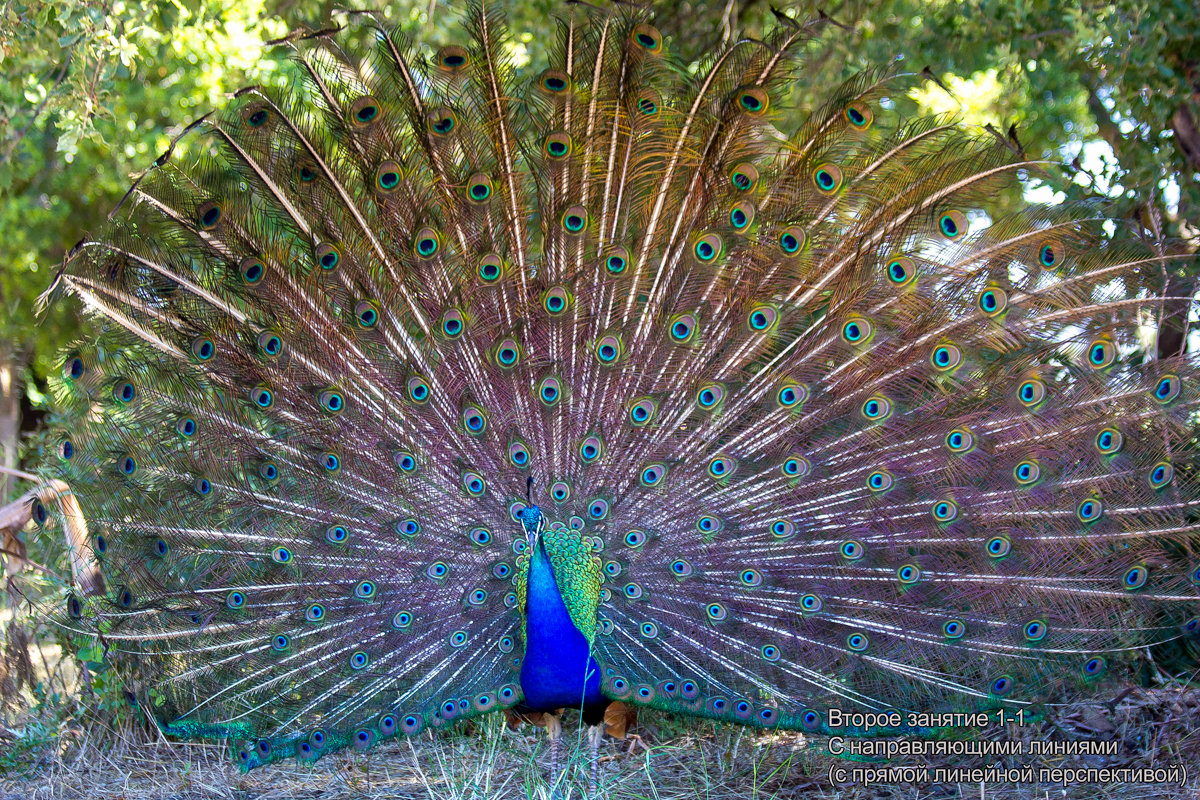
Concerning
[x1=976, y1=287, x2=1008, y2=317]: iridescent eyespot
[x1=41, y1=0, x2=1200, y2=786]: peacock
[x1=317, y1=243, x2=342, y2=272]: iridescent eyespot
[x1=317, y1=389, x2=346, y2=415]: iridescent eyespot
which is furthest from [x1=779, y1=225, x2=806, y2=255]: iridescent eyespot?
[x1=317, y1=389, x2=346, y2=415]: iridescent eyespot

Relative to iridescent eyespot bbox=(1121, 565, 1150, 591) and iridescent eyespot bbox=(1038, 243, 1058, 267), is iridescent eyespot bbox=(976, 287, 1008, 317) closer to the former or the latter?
iridescent eyespot bbox=(1038, 243, 1058, 267)

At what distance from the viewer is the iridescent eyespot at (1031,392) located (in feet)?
12.1

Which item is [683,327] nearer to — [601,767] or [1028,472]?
[1028,472]

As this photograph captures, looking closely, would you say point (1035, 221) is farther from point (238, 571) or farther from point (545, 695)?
point (238, 571)

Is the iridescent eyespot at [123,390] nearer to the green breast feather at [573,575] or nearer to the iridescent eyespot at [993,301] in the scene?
the green breast feather at [573,575]

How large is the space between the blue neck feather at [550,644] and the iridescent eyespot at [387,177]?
59.0 inches

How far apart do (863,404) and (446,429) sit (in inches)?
65.5

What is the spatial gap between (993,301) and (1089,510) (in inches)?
35.2

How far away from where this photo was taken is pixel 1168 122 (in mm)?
4434

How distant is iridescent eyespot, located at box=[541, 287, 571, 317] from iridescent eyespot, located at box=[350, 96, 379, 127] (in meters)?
Answer: 0.92

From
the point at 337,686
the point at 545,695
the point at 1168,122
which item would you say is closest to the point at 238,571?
the point at 337,686

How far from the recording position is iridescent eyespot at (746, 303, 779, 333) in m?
3.71

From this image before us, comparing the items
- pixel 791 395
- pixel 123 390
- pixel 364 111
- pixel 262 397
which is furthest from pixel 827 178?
pixel 123 390

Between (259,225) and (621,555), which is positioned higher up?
(259,225)
